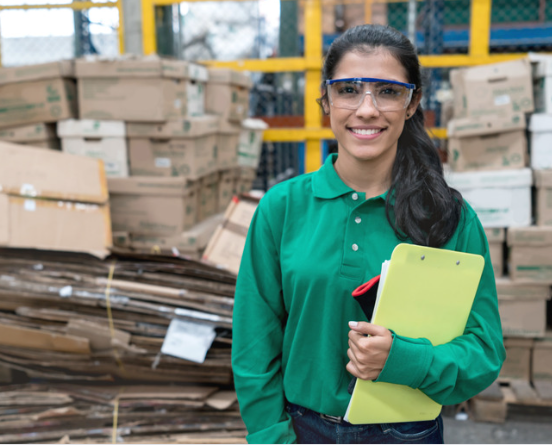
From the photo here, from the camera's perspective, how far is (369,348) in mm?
1202

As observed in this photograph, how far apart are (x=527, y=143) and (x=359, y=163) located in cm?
243

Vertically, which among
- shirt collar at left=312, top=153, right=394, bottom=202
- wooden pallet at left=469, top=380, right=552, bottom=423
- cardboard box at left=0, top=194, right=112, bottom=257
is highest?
shirt collar at left=312, top=153, right=394, bottom=202

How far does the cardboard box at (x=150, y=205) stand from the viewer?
3.28m

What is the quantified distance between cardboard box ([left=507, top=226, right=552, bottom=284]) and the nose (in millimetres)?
2345

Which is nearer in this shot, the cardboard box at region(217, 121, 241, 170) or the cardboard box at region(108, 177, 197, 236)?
the cardboard box at region(108, 177, 197, 236)

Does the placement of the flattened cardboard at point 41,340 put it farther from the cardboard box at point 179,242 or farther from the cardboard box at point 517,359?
the cardboard box at point 517,359

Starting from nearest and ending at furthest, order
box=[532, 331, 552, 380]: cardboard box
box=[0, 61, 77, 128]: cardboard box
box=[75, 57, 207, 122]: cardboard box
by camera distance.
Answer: box=[75, 57, 207, 122]: cardboard box, box=[0, 61, 77, 128]: cardboard box, box=[532, 331, 552, 380]: cardboard box

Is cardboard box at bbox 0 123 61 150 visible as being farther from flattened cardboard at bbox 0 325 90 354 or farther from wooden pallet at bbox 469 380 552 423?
wooden pallet at bbox 469 380 552 423

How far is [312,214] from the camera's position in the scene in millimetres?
1380

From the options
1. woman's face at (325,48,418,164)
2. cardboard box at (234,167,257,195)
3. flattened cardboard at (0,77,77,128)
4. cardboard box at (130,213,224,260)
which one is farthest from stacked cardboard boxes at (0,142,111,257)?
woman's face at (325,48,418,164)

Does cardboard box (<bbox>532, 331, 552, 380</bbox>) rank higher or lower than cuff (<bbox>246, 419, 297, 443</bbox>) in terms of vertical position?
lower

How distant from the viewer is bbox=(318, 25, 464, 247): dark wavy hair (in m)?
1.30

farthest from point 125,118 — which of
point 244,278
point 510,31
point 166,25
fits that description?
point 510,31

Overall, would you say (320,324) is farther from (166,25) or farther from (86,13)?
(86,13)
